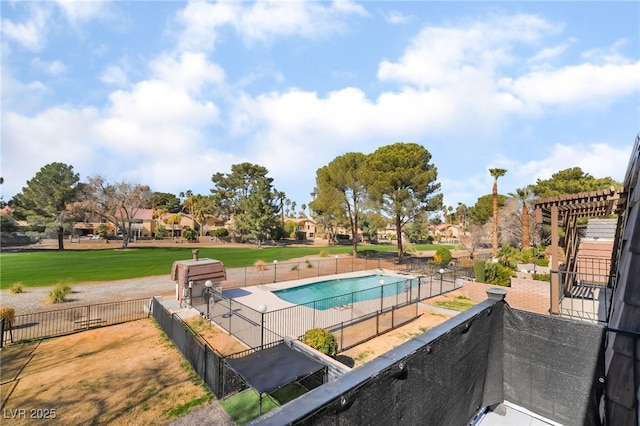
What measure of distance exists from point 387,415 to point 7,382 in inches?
375

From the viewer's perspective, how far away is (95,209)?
3678 centimetres

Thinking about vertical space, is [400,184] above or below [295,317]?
above

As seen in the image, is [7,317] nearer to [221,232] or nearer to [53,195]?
[53,195]

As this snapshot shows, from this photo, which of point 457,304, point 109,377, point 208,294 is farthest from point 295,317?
point 457,304

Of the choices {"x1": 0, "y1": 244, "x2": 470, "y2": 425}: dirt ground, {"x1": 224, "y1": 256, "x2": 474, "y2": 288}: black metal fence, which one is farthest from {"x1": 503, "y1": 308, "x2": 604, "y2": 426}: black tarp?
{"x1": 224, "y1": 256, "x2": 474, "y2": 288}: black metal fence

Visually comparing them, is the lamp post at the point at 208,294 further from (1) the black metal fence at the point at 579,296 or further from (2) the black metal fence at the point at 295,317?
(1) the black metal fence at the point at 579,296

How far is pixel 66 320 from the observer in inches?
424

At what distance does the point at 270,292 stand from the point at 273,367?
1075cm

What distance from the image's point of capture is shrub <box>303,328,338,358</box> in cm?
762

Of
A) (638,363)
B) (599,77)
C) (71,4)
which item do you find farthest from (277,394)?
(599,77)

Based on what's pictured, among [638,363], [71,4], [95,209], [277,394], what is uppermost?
[71,4]

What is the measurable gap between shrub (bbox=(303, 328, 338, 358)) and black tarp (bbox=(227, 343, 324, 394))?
92 centimetres

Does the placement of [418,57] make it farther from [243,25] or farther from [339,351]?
[339,351]

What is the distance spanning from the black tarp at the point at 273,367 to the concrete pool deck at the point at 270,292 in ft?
21.4
